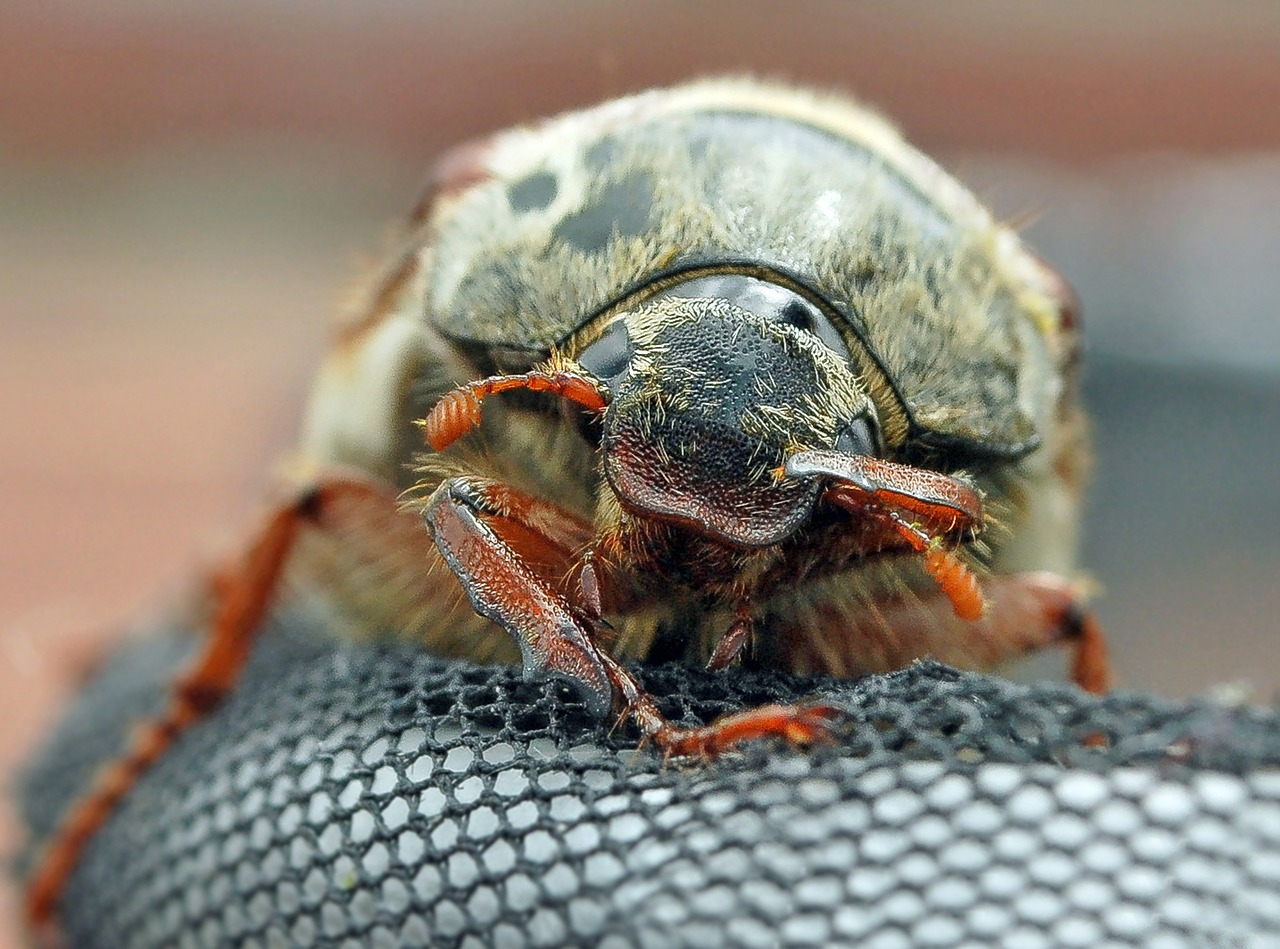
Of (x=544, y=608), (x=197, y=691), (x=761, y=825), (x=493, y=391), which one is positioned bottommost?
(x=197, y=691)

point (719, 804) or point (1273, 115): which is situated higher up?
point (719, 804)

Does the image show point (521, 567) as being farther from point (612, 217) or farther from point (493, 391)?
point (612, 217)

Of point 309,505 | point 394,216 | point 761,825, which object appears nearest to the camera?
point 761,825

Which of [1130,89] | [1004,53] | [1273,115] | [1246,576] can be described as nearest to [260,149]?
[1004,53]

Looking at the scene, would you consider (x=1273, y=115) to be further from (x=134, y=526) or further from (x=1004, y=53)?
(x=134, y=526)

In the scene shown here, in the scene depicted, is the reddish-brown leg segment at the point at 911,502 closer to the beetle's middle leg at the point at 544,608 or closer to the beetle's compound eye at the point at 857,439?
the beetle's compound eye at the point at 857,439

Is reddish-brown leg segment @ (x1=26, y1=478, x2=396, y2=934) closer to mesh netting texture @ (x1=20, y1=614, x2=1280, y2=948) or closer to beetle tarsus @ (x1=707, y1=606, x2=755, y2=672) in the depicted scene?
mesh netting texture @ (x1=20, y1=614, x2=1280, y2=948)

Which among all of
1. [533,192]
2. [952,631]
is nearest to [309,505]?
[533,192]
